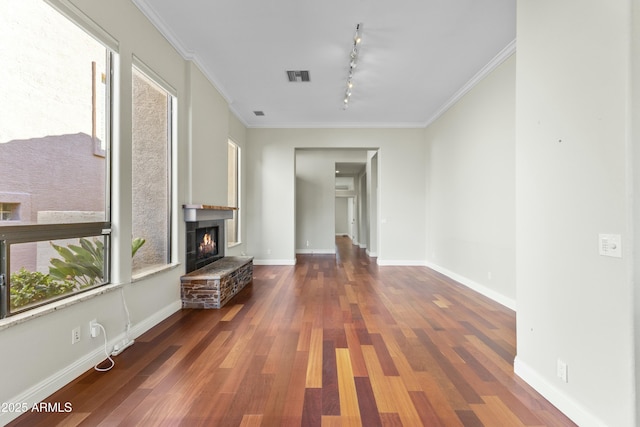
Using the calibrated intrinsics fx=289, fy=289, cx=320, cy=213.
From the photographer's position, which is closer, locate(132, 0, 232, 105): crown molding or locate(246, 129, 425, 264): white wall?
locate(132, 0, 232, 105): crown molding

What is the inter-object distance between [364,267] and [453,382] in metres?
4.46

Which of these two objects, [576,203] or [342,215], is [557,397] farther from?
[342,215]

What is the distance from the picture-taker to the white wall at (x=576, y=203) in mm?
1407

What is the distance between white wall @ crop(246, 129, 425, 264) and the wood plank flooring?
2901mm

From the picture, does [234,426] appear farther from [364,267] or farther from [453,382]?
[364,267]

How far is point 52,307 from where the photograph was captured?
1.89 metres

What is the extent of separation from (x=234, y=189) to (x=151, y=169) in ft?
10.1

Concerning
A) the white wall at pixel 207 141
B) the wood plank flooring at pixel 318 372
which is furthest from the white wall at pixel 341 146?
the wood plank flooring at pixel 318 372

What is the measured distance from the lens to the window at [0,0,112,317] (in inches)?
68.3

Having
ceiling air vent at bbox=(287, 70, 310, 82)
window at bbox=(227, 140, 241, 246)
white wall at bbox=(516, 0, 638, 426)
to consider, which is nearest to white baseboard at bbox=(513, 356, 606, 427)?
white wall at bbox=(516, 0, 638, 426)

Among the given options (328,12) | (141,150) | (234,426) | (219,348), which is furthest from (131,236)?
(328,12)

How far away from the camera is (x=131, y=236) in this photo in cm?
272

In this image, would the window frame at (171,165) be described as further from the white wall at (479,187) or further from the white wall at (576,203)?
the white wall at (479,187)

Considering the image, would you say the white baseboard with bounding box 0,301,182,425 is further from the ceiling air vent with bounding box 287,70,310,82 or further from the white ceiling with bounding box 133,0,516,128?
the ceiling air vent with bounding box 287,70,310,82
